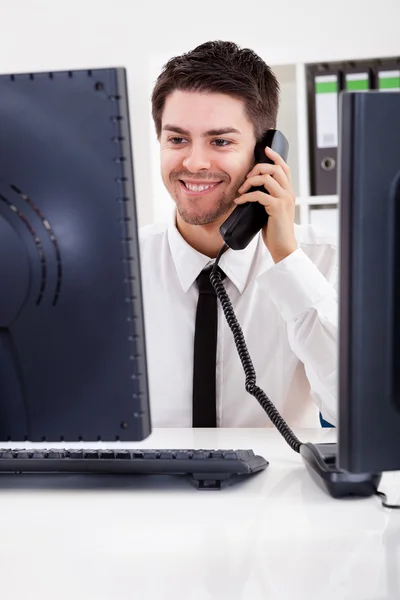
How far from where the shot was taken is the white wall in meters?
2.78

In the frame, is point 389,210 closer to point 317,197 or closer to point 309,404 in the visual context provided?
point 309,404

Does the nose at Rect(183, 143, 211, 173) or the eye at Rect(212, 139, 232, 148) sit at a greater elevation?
the eye at Rect(212, 139, 232, 148)

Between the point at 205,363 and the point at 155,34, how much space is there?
191 centimetres

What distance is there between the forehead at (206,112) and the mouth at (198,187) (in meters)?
0.12

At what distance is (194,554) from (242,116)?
3.81 feet

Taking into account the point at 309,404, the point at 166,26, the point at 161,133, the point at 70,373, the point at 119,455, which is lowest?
the point at 309,404

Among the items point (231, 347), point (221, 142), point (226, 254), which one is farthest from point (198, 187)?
point (231, 347)

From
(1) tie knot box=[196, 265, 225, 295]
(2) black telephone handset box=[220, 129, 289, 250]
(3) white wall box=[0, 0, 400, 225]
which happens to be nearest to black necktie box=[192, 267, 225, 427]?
(1) tie knot box=[196, 265, 225, 295]

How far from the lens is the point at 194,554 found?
0.67m

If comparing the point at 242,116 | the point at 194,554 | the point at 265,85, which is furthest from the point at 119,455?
the point at 265,85

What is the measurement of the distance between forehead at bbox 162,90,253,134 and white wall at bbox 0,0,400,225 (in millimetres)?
1158

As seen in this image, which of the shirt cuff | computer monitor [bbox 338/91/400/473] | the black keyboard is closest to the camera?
computer monitor [bbox 338/91/400/473]

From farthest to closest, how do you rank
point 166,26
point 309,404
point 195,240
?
point 166,26
point 195,240
point 309,404

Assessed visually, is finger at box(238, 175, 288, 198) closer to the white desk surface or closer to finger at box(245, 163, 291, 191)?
finger at box(245, 163, 291, 191)
